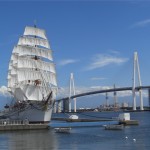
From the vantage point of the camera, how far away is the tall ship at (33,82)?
84975 mm

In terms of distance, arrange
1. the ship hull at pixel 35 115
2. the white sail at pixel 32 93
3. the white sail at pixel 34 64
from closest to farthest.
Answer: the ship hull at pixel 35 115 → the white sail at pixel 32 93 → the white sail at pixel 34 64

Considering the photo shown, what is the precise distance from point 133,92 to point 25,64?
85.0 meters

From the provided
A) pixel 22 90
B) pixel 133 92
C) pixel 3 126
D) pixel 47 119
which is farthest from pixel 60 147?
pixel 133 92

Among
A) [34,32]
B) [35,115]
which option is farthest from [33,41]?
[35,115]

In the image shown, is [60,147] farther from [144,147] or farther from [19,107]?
[19,107]

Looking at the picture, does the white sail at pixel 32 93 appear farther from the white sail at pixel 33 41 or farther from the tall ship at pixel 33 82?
the white sail at pixel 33 41

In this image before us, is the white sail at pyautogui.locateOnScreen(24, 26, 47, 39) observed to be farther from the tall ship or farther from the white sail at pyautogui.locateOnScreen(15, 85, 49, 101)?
the white sail at pyautogui.locateOnScreen(15, 85, 49, 101)

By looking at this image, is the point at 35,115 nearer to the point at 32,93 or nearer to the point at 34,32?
the point at 32,93

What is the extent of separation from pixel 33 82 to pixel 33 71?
2.44 meters

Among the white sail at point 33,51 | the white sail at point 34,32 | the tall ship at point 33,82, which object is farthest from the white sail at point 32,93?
the white sail at point 34,32

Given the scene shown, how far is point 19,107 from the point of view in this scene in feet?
289

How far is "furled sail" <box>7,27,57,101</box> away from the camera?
9056 centimetres

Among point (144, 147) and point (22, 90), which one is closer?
point (144, 147)

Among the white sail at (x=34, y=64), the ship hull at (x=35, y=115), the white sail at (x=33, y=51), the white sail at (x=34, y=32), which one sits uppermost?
the white sail at (x=34, y=32)
